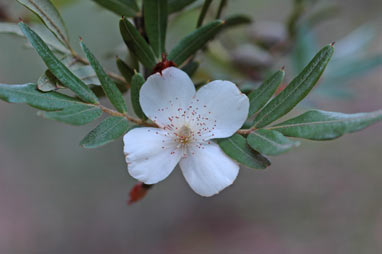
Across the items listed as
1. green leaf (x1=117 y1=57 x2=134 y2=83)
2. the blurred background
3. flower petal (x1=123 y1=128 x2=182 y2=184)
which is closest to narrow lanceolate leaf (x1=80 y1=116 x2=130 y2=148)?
flower petal (x1=123 y1=128 x2=182 y2=184)

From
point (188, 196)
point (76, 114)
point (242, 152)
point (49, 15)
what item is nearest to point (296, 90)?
point (242, 152)

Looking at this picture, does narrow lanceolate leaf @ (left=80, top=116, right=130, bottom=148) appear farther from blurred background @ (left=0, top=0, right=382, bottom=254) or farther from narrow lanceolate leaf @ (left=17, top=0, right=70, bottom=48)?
blurred background @ (left=0, top=0, right=382, bottom=254)

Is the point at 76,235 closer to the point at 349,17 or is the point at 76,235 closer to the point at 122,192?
the point at 122,192

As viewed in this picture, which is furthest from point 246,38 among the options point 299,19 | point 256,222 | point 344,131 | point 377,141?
point 256,222

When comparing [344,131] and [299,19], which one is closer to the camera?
[344,131]

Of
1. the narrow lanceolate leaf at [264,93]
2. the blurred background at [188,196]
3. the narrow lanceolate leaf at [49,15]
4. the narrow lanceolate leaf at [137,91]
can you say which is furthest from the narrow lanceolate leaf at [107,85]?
the blurred background at [188,196]

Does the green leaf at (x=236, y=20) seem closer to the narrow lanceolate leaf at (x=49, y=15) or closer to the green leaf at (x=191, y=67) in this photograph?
the green leaf at (x=191, y=67)

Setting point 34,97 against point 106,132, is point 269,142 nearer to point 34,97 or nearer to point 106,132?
point 106,132
